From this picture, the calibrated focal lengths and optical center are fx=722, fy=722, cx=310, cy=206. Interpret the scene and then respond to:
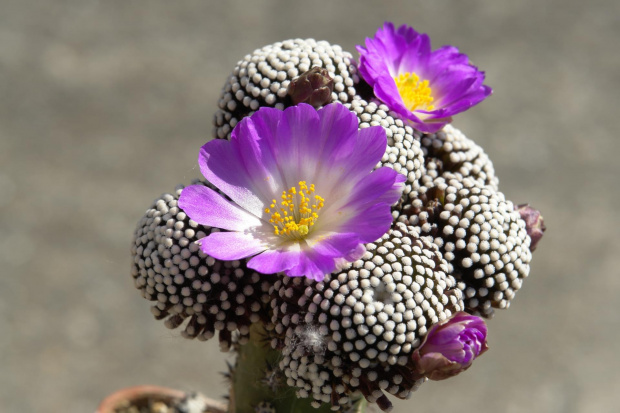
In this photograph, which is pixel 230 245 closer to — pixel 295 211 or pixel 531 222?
pixel 295 211

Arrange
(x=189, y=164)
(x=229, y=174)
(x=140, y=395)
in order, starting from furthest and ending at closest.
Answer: (x=189, y=164), (x=140, y=395), (x=229, y=174)

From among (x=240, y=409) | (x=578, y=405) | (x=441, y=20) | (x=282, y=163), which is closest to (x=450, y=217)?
(x=282, y=163)

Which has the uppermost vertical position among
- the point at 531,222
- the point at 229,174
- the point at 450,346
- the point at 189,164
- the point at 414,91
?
the point at 189,164

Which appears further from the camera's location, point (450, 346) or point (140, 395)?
point (140, 395)

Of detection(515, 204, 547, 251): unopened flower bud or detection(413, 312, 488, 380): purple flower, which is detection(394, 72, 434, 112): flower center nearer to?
detection(515, 204, 547, 251): unopened flower bud

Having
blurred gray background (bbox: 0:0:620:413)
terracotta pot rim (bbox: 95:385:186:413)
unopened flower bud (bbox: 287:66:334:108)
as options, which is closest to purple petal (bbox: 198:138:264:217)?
unopened flower bud (bbox: 287:66:334:108)

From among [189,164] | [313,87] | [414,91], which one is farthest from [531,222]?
[189,164]
